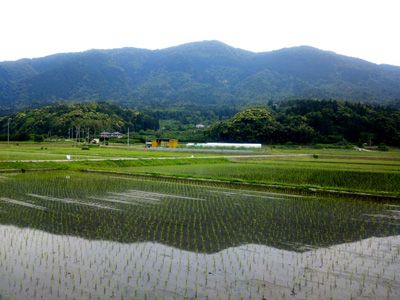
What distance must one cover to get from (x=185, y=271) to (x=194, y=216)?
5.29 metres

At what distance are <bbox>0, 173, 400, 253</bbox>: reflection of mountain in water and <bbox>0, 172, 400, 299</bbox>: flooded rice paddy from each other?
1.4 inches

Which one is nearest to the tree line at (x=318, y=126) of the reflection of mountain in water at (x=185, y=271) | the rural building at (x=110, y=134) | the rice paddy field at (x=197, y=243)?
the rural building at (x=110, y=134)

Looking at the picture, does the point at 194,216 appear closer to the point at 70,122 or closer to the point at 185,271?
the point at 185,271

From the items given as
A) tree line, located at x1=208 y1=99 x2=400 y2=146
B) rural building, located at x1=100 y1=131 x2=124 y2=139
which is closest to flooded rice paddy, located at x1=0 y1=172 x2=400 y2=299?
tree line, located at x1=208 y1=99 x2=400 y2=146

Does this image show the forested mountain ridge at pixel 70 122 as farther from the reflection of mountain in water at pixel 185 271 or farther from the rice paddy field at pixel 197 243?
the reflection of mountain in water at pixel 185 271

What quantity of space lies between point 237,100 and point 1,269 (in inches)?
7317

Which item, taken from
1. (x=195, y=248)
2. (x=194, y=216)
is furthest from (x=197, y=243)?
(x=194, y=216)

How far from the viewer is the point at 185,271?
7.99m

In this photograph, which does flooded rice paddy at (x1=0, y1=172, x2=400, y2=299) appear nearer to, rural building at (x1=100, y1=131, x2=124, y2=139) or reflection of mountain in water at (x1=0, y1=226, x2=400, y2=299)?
reflection of mountain in water at (x1=0, y1=226, x2=400, y2=299)

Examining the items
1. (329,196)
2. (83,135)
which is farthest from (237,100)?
(329,196)

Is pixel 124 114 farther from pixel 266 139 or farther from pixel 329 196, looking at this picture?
pixel 329 196

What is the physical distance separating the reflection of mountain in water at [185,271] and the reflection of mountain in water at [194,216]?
74 centimetres

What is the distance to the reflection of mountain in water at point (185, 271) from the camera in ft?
22.9

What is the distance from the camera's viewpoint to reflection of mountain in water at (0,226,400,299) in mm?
6984
